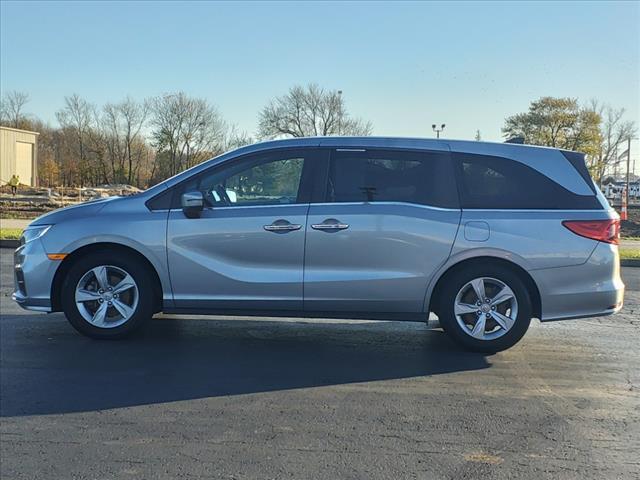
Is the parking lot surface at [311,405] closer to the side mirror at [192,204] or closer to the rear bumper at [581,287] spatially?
the rear bumper at [581,287]

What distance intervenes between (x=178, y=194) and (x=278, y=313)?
4.49 feet

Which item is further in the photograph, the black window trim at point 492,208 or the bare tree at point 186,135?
the bare tree at point 186,135

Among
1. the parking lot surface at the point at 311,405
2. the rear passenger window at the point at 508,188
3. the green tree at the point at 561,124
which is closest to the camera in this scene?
the parking lot surface at the point at 311,405

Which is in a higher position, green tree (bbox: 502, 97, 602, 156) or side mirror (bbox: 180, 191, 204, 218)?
green tree (bbox: 502, 97, 602, 156)

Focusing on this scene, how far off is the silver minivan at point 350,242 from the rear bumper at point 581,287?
0.01 m

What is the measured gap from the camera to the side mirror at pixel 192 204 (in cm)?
518

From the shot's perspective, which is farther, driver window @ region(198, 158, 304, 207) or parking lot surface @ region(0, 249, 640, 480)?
driver window @ region(198, 158, 304, 207)

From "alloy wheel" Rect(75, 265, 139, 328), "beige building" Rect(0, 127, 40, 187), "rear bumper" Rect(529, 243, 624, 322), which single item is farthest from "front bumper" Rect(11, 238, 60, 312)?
"beige building" Rect(0, 127, 40, 187)

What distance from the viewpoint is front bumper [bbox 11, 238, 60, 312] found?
5305mm

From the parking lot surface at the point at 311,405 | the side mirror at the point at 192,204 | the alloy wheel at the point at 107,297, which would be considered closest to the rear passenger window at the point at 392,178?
the side mirror at the point at 192,204

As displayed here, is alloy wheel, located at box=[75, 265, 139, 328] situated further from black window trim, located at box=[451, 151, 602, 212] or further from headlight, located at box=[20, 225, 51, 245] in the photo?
black window trim, located at box=[451, 151, 602, 212]

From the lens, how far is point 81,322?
17.6 ft

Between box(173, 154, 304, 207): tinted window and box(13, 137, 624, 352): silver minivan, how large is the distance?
0.01m

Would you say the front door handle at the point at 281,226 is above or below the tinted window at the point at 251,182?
below
